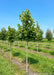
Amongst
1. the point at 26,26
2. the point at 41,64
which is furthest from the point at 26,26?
the point at 41,64

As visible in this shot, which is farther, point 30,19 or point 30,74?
point 30,19

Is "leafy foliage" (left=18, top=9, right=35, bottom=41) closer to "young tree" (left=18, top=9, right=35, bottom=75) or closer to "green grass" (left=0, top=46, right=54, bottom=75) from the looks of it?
"young tree" (left=18, top=9, right=35, bottom=75)

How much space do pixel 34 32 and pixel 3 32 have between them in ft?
44.9

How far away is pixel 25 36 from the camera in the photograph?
9859mm

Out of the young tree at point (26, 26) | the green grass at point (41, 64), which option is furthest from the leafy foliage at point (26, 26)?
the green grass at point (41, 64)

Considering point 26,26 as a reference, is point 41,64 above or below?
below

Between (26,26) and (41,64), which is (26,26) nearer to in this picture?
(26,26)

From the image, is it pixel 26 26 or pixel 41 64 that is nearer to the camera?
pixel 26 26

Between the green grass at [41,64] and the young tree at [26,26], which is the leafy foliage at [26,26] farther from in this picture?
the green grass at [41,64]

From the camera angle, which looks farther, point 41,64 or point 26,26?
point 41,64

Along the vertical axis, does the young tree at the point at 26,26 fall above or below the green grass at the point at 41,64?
above

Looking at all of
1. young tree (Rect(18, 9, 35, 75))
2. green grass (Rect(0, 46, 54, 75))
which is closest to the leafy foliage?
young tree (Rect(18, 9, 35, 75))

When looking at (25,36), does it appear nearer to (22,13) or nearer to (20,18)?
(20,18)

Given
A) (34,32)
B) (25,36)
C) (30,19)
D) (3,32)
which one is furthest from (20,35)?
(3,32)
